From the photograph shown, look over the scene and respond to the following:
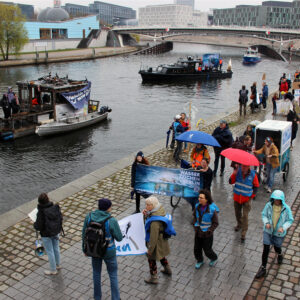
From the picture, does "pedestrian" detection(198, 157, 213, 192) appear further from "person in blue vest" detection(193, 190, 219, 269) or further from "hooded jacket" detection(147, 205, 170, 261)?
"hooded jacket" detection(147, 205, 170, 261)

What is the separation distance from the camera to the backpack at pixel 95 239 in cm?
511

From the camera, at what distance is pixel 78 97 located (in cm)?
2031

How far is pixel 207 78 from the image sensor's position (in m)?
45.7

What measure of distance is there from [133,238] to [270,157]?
4.80 m

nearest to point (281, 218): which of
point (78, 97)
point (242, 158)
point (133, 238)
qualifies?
point (242, 158)

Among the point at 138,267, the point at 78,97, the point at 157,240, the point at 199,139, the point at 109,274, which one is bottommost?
the point at 138,267

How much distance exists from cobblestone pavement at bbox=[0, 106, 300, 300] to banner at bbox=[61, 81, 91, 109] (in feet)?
37.0

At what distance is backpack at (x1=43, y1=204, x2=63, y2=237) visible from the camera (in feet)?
19.8

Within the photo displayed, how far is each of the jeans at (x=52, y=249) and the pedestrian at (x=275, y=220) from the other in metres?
3.37

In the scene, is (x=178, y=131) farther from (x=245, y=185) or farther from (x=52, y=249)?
(x=52, y=249)

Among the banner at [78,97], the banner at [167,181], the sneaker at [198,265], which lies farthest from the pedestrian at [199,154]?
the banner at [78,97]

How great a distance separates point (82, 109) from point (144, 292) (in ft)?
53.2

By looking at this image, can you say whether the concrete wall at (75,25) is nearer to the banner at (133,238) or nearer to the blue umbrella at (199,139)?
the blue umbrella at (199,139)

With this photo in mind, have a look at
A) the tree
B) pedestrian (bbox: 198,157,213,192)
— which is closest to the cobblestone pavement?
pedestrian (bbox: 198,157,213,192)
